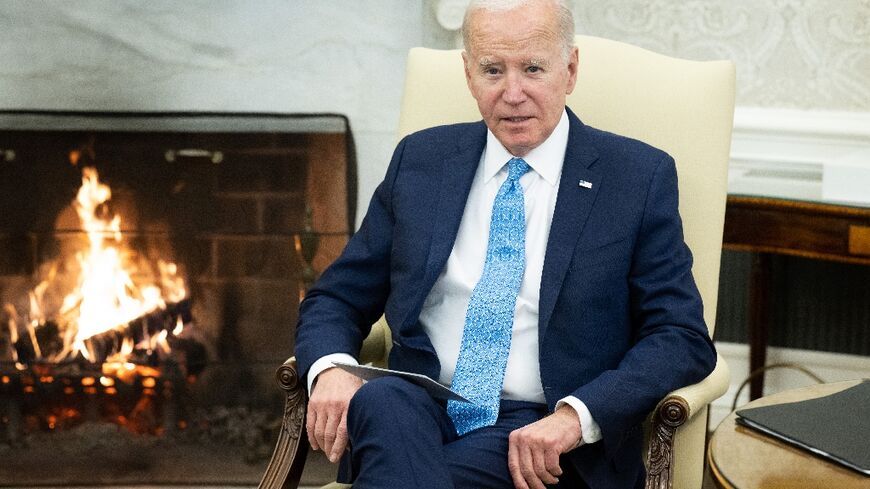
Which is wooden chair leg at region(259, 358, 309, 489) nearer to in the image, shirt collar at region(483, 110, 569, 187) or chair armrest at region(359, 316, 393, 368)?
chair armrest at region(359, 316, 393, 368)

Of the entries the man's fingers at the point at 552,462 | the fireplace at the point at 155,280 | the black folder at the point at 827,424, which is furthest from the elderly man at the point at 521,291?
the fireplace at the point at 155,280

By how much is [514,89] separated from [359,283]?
423 millimetres

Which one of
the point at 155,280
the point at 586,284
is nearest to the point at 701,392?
the point at 586,284

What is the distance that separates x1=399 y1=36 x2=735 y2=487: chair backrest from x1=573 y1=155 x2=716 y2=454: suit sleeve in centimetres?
18

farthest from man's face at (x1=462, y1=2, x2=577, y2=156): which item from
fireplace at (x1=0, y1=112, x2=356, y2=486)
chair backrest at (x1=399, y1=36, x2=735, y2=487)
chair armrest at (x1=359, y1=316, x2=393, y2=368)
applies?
fireplace at (x1=0, y1=112, x2=356, y2=486)

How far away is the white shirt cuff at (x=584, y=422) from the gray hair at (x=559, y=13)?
1.79 ft

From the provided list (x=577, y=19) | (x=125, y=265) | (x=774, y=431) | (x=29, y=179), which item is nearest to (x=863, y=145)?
(x=577, y=19)

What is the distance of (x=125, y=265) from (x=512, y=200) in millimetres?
1477

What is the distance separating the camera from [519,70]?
1.73m

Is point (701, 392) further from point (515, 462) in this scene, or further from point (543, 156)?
point (543, 156)

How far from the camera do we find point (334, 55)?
2805 mm

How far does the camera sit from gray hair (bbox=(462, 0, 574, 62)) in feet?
5.60

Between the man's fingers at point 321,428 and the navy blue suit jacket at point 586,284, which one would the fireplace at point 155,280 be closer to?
the navy blue suit jacket at point 586,284

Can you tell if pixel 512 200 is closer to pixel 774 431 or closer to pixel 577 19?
pixel 774 431
